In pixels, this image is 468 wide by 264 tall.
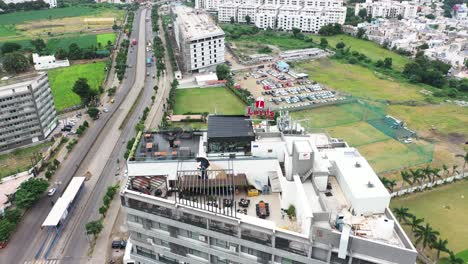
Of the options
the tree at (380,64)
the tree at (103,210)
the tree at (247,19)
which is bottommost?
the tree at (103,210)

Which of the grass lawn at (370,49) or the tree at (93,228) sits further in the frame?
the grass lawn at (370,49)

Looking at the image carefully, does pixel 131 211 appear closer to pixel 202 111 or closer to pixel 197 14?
pixel 202 111

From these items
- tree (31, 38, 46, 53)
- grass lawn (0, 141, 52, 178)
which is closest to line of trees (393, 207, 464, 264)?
grass lawn (0, 141, 52, 178)

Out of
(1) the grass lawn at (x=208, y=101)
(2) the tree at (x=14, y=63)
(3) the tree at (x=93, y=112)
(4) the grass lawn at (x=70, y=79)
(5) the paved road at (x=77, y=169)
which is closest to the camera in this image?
(5) the paved road at (x=77, y=169)

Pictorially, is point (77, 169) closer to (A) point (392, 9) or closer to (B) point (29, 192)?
(B) point (29, 192)

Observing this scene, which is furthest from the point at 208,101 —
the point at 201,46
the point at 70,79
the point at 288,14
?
the point at 288,14

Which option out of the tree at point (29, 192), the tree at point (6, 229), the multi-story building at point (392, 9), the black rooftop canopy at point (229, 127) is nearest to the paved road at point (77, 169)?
the tree at point (6, 229)

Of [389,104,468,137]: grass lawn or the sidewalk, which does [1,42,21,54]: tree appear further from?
[389,104,468,137]: grass lawn

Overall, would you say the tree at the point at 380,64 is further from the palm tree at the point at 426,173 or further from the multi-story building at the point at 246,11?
the multi-story building at the point at 246,11
